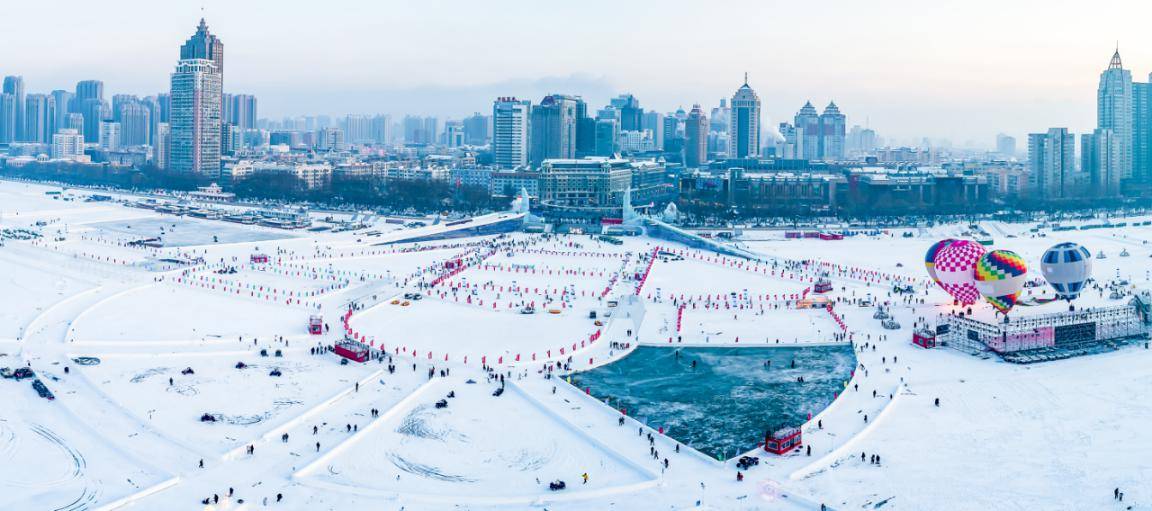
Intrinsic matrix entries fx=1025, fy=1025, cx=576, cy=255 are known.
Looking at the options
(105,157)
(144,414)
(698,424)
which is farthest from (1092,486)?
A: (105,157)

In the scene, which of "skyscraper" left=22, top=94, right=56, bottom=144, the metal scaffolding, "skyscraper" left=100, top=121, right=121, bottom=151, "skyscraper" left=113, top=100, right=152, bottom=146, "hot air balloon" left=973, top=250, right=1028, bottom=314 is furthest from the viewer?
"skyscraper" left=22, top=94, right=56, bottom=144

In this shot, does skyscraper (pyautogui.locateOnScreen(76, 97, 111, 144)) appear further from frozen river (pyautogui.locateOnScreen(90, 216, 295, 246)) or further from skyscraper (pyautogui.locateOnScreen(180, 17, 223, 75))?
frozen river (pyautogui.locateOnScreen(90, 216, 295, 246))

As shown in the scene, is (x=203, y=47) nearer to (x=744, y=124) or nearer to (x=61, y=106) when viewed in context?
(x=744, y=124)

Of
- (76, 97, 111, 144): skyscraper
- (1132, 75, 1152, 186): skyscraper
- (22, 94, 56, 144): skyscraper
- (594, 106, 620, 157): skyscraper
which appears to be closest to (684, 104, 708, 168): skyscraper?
(594, 106, 620, 157): skyscraper

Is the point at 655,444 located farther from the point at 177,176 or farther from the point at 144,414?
the point at 177,176

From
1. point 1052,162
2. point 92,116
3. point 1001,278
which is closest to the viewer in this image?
point 1001,278

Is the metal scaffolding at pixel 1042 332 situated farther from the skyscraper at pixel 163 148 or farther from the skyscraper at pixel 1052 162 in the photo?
the skyscraper at pixel 163 148

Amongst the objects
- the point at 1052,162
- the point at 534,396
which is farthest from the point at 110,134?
the point at 534,396
